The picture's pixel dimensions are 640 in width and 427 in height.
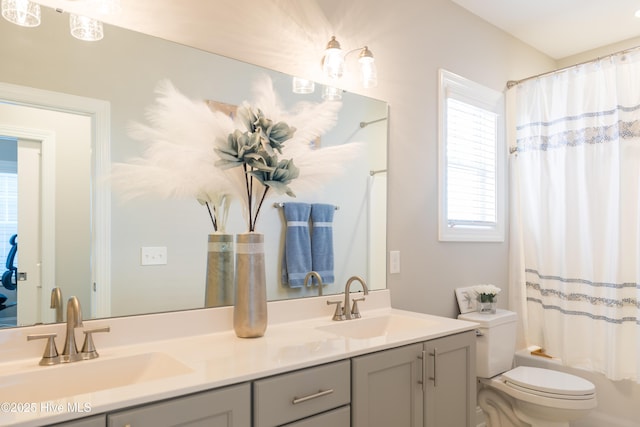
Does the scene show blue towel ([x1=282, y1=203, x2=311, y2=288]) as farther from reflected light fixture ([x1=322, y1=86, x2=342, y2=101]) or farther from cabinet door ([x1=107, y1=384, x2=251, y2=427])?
cabinet door ([x1=107, y1=384, x2=251, y2=427])

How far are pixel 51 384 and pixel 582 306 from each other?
9.08ft

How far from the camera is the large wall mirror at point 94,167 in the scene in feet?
3.98

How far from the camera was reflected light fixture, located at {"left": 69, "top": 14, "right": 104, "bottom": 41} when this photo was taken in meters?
1.29

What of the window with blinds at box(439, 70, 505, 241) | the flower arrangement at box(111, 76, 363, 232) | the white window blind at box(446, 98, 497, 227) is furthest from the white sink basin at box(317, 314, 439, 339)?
the white window blind at box(446, 98, 497, 227)

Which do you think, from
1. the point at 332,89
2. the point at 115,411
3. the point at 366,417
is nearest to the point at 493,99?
the point at 332,89

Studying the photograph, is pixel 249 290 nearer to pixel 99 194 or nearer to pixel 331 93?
pixel 99 194

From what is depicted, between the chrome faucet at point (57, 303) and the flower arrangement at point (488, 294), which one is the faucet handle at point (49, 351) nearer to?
the chrome faucet at point (57, 303)

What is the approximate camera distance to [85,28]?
1.31 metres

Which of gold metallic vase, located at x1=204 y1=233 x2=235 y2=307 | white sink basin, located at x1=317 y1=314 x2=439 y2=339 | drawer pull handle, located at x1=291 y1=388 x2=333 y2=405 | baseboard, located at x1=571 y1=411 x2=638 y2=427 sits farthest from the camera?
baseboard, located at x1=571 y1=411 x2=638 y2=427

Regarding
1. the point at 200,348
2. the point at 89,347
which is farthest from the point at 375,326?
the point at 89,347

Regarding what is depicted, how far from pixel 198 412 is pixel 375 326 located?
1060mm

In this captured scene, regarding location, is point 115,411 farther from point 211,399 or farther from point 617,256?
point 617,256

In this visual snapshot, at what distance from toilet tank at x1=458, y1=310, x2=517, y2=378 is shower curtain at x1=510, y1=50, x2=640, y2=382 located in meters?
0.44

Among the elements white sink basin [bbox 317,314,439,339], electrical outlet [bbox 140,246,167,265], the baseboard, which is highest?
electrical outlet [bbox 140,246,167,265]
